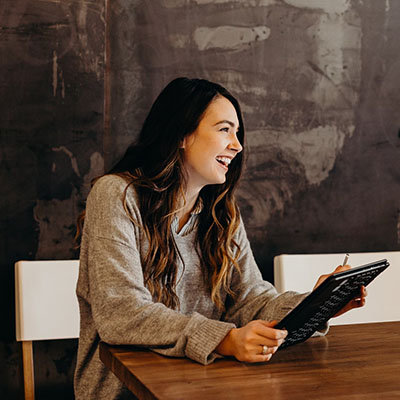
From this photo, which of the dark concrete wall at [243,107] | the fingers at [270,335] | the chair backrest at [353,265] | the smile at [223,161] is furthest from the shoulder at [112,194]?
the chair backrest at [353,265]

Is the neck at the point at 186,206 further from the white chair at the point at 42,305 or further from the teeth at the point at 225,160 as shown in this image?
the white chair at the point at 42,305

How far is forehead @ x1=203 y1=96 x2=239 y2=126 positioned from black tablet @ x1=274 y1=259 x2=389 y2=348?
2.16ft

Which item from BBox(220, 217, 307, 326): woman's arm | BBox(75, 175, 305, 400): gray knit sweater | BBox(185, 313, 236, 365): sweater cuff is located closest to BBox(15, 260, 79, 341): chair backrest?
BBox(75, 175, 305, 400): gray knit sweater

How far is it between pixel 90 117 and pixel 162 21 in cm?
52

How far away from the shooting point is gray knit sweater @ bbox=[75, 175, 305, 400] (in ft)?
4.31

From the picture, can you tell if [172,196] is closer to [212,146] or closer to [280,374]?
[212,146]

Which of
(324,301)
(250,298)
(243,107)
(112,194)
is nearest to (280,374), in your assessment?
(324,301)

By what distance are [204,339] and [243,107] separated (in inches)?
61.9

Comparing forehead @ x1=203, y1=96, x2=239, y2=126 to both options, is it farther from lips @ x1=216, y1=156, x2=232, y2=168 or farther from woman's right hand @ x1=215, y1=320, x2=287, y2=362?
woman's right hand @ x1=215, y1=320, x2=287, y2=362

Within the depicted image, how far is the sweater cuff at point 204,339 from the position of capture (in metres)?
1.25

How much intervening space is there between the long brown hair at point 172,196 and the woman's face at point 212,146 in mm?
23

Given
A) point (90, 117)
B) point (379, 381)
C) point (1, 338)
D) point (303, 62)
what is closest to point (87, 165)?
point (90, 117)

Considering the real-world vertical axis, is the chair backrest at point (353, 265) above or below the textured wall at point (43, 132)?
below

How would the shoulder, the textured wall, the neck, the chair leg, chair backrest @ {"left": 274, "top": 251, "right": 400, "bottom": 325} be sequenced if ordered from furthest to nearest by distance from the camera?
chair backrest @ {"left": 274, "top": 251, "right": 400, "bottom": 325}, the textured wall, the chair leg, the neck, the shoulder
